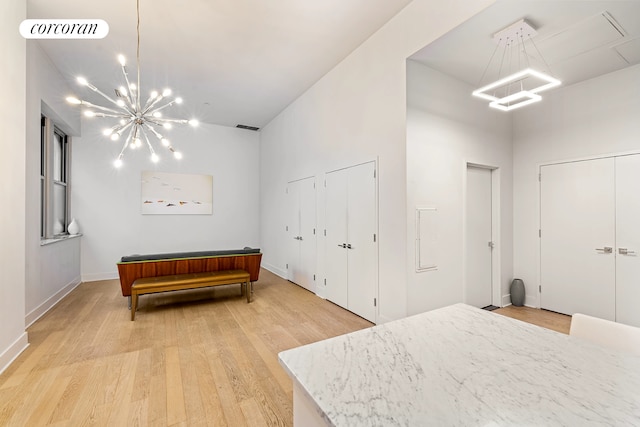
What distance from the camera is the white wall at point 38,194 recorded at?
11.1 ft

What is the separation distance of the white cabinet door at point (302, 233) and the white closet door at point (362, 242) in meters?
1.09

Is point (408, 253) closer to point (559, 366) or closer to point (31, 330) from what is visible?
point (559, 366)

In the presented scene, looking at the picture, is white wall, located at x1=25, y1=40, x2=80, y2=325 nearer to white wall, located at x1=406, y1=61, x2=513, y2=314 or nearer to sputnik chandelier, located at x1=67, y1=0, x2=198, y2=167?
sputnik chandelier, located at x1=67, y1=0, x2=198, y2=167

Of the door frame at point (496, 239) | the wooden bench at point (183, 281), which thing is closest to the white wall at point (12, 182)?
the wooden bench at point (183, 281)

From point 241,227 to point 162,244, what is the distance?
5.98 ft

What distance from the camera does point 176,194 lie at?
6.54m

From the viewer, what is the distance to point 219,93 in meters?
5.11

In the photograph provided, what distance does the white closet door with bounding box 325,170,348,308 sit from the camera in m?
4.09

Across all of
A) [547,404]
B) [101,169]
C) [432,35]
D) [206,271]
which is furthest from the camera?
[101,169]

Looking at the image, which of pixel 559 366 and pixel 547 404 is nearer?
pixel 547 404

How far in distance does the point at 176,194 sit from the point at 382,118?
17.1ft

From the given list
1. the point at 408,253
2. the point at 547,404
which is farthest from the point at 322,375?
the point at 408,253

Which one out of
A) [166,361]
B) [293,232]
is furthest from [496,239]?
[166,361]

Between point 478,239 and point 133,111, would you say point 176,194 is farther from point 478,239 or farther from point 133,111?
point 478,239
